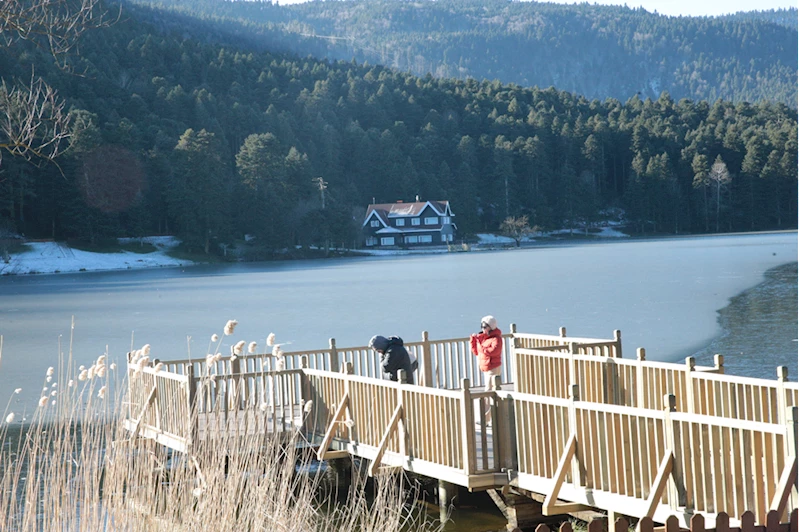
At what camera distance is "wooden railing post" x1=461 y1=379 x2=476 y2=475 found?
8.45 meters

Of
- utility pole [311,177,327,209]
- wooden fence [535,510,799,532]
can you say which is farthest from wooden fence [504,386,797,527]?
utility pole [311,177,327,209]

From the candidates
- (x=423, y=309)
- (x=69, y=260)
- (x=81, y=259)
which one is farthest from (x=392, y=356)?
(x=81, y=259)

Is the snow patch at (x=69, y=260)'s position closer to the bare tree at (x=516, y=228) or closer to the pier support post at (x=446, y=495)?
the bare tree at (x=516, y=228)

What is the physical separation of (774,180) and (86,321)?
417ft

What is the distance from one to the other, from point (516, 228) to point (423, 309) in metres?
102

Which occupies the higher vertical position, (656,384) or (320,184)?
(320,184)

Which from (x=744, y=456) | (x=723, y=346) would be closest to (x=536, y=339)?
(x=744, y=456)

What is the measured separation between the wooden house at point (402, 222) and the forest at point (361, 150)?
516 centimetres

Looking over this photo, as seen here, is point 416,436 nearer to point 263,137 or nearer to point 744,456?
point 744,456

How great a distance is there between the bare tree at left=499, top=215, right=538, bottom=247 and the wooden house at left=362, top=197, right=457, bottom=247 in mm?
11884

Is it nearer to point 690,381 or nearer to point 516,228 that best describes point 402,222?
point 516,228

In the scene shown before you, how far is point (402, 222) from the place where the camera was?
13350cm

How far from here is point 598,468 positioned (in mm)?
7512

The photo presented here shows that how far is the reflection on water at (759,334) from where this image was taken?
63.4ft
